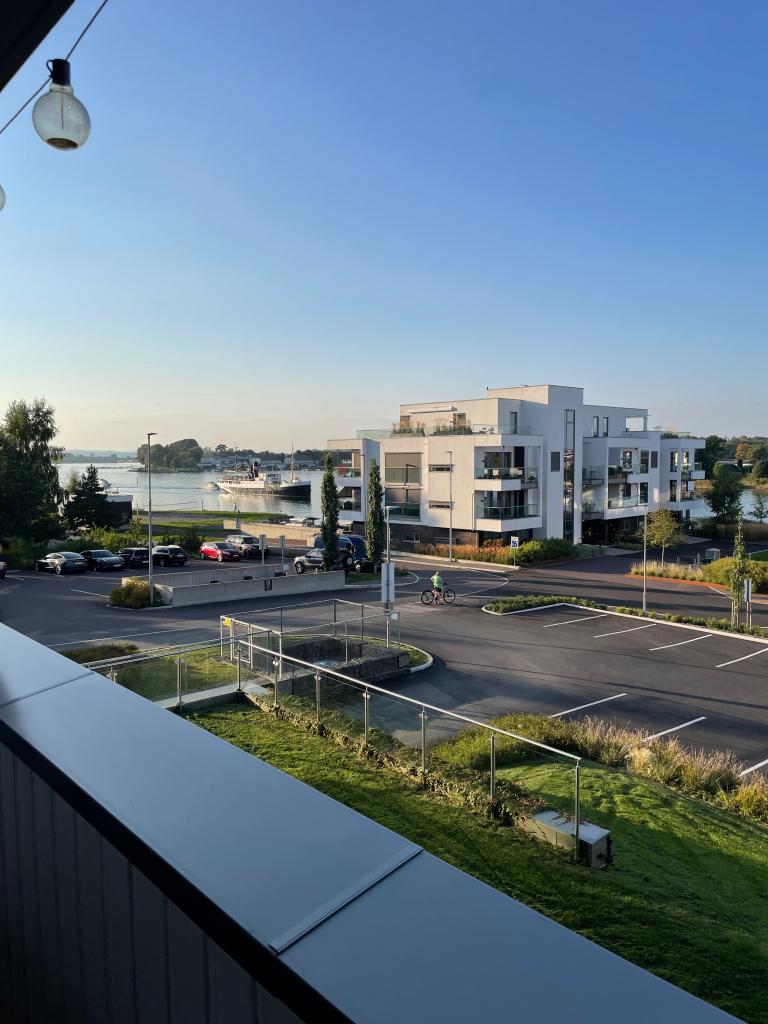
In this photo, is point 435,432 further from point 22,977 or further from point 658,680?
point 22,977

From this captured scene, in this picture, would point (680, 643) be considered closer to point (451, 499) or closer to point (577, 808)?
point (577, 808)

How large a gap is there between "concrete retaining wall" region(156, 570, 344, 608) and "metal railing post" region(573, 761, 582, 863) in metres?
21.2

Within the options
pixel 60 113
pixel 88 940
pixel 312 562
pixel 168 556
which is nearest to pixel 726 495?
pixel 312 562

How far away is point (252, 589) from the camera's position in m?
28.8

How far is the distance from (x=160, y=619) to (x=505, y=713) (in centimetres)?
1339

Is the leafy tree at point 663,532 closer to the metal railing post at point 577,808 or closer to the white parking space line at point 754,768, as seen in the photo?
the white parking space line at point 754,768

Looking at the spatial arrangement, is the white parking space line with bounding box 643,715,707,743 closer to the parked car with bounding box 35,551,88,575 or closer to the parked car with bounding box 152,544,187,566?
the parked car with bounding box 152,544,187,566

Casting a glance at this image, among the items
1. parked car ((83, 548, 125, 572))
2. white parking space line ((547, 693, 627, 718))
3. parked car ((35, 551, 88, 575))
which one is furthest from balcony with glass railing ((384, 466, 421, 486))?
white parking space line ((547, 693, 627, 718))

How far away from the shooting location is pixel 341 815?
86.4 inches

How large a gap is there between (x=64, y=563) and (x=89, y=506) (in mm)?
15838

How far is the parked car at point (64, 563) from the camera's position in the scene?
113ft

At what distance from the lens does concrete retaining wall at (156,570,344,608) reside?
2691cm

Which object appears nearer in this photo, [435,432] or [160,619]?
[160,619]

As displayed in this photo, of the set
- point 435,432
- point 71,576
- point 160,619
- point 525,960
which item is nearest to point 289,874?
point 525,960
